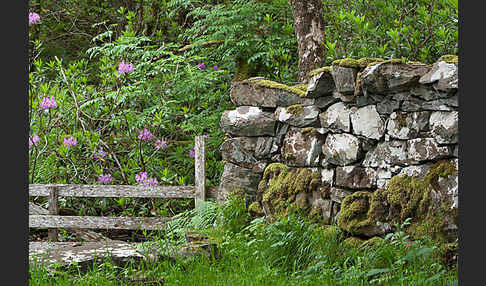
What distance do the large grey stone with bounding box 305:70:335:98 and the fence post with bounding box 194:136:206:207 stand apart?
1990 mm

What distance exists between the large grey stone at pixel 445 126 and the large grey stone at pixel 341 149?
836mm

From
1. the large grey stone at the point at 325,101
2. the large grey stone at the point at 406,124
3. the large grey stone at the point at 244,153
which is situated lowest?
the large grey stone at the point at 244,153

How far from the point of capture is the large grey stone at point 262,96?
5561mm

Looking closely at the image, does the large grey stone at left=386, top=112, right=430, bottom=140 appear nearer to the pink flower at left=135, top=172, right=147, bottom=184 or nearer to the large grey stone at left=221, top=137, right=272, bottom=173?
the large grey stone at left=221, top=137, right=272, bottom=173

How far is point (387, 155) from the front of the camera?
4469mm

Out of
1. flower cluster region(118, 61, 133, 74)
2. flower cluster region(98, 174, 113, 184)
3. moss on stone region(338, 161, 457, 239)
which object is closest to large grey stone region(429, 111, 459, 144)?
moss on stone region(338, 161, 457, 239)

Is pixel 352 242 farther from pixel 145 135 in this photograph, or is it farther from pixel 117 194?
pixel 145 135

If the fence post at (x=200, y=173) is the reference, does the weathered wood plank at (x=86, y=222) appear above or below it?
below

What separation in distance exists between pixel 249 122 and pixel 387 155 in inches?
73.4

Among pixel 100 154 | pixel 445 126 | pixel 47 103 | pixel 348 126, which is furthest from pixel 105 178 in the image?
pixel 445 126

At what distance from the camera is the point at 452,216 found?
153 inches

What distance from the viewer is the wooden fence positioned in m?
6.69

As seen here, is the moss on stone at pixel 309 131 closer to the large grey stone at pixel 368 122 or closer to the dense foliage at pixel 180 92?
the large grey stone at pixel 368 122

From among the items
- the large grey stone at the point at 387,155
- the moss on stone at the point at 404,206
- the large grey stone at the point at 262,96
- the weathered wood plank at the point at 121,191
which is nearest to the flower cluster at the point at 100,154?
the weathered wood plank at the point at 121,191
